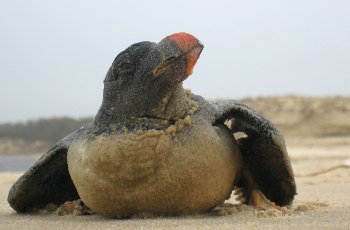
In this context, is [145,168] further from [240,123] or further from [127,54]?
[240,123]

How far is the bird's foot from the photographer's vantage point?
3.90 metres

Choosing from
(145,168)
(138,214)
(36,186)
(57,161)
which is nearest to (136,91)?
(145,168)

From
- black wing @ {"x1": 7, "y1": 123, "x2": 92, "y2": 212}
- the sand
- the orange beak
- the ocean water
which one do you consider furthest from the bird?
the ocean water

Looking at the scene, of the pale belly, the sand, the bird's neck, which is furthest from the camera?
the bird's neck

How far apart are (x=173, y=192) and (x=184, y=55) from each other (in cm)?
73

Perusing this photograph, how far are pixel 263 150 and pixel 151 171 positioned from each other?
0.95 metres

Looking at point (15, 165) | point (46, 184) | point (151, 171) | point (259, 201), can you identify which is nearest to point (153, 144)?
point (151, 171)

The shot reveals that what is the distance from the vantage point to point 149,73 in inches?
130

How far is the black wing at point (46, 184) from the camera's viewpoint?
3977mm

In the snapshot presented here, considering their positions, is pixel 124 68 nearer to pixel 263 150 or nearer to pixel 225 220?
pixel 225 220

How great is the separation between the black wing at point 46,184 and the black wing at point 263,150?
0.98m

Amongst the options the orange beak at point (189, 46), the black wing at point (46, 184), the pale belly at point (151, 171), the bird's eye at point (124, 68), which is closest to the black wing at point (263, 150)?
the pale belly at point (151, 171)

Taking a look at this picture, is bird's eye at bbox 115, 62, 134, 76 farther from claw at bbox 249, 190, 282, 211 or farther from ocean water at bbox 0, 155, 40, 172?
ocean water at bbox 0, 155, 40, 172

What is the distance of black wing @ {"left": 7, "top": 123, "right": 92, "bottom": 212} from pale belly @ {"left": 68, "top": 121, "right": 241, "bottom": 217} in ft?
1.43
